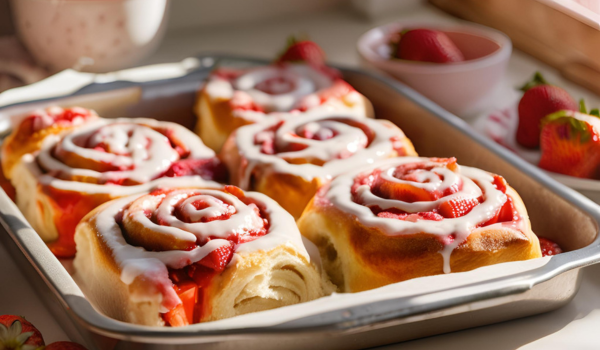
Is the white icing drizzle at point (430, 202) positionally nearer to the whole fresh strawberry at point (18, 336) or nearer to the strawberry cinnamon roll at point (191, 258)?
the strawberry cinnamon roll at point (191, 258)

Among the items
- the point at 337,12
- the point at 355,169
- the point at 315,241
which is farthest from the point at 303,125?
the point at 337,12

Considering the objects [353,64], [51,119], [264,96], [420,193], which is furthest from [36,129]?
[353,64]

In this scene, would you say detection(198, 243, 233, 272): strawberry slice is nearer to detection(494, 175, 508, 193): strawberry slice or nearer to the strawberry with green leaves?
detection(494, 175, 508, 193): strawberry slice

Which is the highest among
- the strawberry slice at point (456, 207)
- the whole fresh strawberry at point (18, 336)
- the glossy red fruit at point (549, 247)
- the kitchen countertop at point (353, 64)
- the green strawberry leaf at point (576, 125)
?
the green strawberry leaf at point (576, 125)

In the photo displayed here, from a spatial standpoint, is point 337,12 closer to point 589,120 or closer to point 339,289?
point 589,120

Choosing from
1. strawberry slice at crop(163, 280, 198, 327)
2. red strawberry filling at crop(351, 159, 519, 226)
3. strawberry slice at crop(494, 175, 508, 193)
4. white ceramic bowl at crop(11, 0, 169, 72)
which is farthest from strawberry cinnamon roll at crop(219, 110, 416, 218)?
white ceramic bowl at crop(11, 0, 169, 72)

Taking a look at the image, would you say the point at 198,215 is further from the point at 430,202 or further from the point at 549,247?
the point at 549,247

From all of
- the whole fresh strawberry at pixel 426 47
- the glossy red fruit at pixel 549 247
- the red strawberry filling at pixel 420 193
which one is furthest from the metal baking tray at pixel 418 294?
the whole fresh strawberry at pixel 426 47
